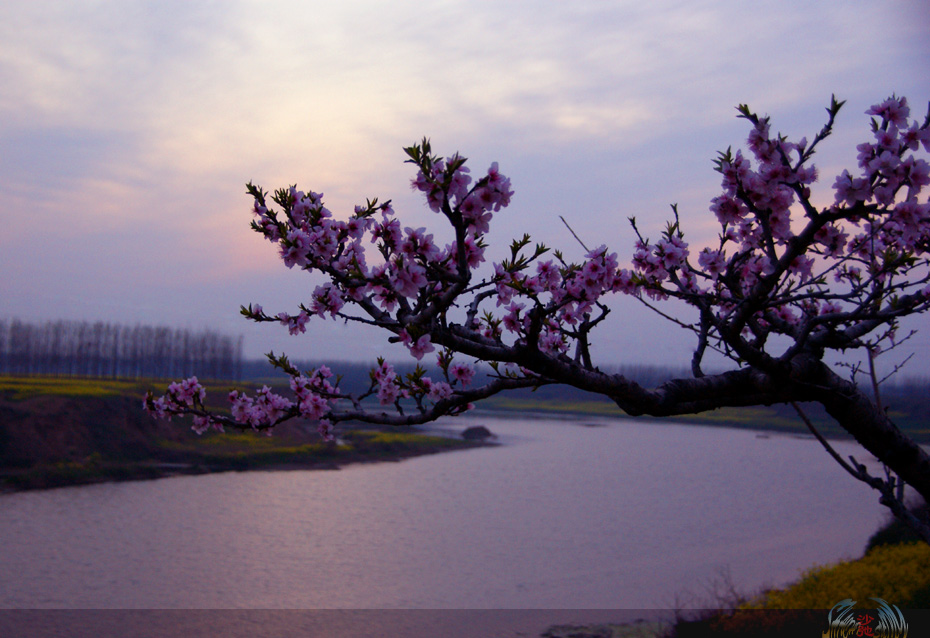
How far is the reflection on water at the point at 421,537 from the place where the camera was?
24.9m

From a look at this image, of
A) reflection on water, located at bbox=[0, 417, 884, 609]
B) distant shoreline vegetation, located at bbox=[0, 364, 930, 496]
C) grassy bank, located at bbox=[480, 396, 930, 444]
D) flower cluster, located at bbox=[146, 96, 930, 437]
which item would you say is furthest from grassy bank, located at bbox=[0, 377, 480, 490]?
grassy bank, located at bbox=[480, 396, 930, 444]

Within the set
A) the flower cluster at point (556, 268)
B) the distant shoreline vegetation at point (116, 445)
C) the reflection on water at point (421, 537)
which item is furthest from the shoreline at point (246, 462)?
the flower cluster at point (556, 268)

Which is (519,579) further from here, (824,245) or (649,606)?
(824,245)

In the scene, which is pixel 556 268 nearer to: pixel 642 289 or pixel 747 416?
pixel 642 289

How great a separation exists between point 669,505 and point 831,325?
3873 centimetres

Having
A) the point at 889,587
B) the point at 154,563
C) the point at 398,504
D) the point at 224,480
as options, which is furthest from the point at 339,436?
the point at 889,587

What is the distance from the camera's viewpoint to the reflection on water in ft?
81.7

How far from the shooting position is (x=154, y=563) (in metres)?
27.4

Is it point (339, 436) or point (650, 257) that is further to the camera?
point (339, 436)

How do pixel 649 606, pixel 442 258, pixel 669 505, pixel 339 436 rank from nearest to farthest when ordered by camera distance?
pixel 442 258 → pixel 649 606 → pixel 669 505 → pixel 339 436

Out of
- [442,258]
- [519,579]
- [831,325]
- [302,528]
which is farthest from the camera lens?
[302,528]

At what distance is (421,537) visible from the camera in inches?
1291
